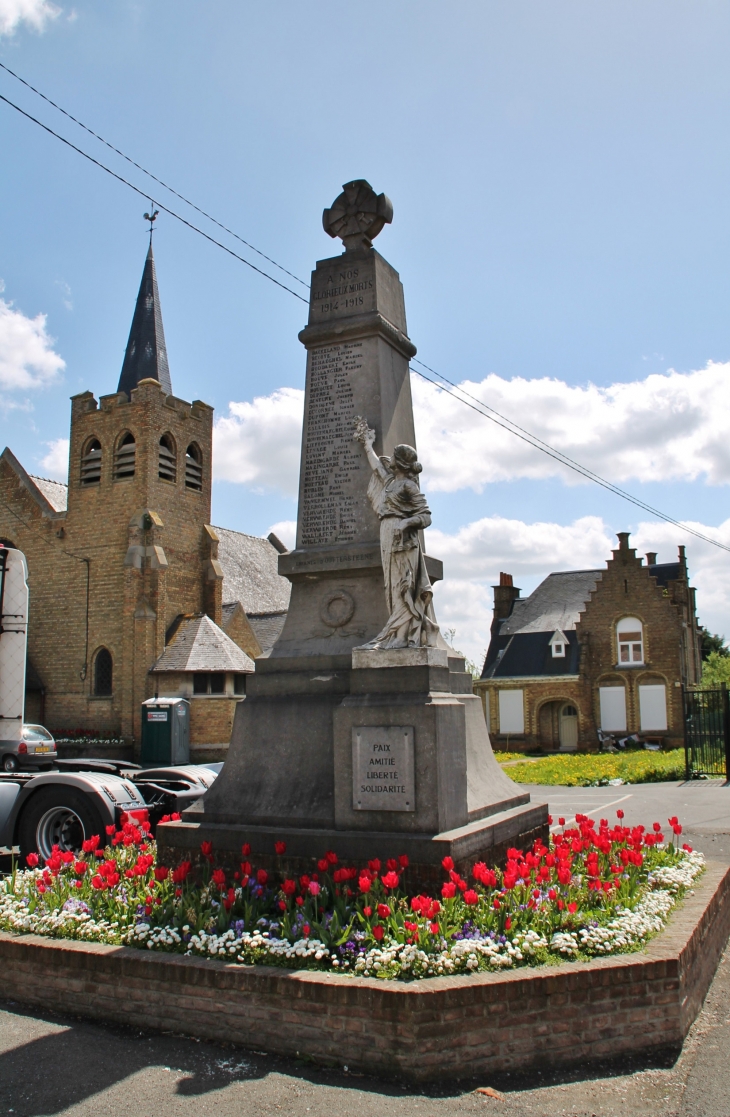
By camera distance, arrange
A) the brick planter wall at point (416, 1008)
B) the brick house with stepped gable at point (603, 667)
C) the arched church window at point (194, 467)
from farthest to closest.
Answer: the brick house with stepped gable at point (603, 667), the arched church window at point (194, 467), the brick planter wall at point (416, 1008)

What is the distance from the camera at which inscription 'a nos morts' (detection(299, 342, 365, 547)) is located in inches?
286

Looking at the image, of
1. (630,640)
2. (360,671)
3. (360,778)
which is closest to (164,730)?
(630,640)

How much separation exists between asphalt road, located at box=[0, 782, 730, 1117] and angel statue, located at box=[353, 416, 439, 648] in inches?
109

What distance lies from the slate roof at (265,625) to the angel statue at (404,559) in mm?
26041

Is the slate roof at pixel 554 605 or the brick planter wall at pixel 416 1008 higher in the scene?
the slate roof at pixel 554 605

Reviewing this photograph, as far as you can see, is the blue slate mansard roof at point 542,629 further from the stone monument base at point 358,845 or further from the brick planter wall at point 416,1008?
the brick planter wall at point 416,1008

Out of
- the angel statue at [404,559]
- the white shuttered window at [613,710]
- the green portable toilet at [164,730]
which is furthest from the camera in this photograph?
the white shuttered window at [613,710]

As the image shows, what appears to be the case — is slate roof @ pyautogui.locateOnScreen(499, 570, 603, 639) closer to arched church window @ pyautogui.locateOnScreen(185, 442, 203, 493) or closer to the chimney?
the chimney

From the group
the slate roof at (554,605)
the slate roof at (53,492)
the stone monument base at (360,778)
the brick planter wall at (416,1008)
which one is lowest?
the brick planter wall at (416,1008)

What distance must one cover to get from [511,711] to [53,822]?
90.6 feet

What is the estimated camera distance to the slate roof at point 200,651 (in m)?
26.7

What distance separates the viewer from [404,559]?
Answer: 20.7 feet

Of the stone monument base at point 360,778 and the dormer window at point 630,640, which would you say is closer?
the stone monument base at point 360,778

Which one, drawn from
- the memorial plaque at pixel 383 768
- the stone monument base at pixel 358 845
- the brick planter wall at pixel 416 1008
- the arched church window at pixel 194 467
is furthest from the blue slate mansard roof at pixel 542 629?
the brick planter wall at pixel 416 1008
